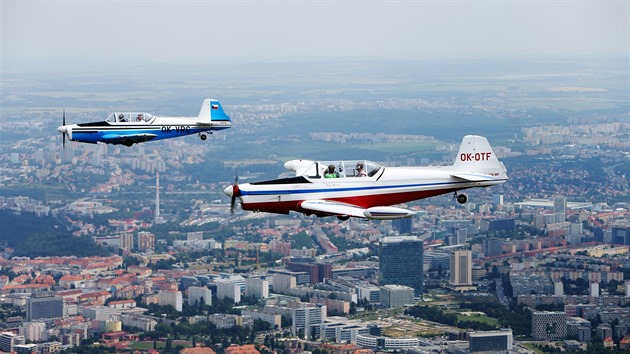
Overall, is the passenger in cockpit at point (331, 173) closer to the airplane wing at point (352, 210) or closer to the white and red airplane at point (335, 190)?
the white and red airplane at point (335, 190)

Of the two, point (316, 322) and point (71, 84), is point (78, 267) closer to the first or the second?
point (316, 322)

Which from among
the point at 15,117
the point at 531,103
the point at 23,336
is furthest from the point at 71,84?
the point at 23,336

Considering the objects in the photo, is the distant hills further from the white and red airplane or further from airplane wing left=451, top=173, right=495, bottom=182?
the white and red airplane

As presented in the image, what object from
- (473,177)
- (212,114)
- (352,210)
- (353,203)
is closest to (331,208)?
(352,210)

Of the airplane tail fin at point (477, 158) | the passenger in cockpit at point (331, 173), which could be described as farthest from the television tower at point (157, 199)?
the passenger in cockpit at point (331, 173)

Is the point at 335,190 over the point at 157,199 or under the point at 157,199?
over

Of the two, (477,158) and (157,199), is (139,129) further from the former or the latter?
(157,199)

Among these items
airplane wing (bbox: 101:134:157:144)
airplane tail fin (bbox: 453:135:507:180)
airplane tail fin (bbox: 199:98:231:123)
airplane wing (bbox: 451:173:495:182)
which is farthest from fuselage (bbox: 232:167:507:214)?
airplane tail fin (bbox: 199:98:231:123)
